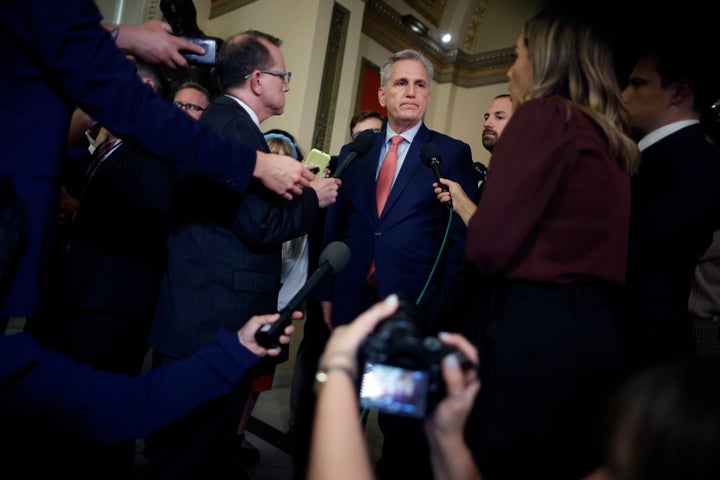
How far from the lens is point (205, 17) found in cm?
619

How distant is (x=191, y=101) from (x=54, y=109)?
158 centimetres

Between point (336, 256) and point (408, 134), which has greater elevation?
point (408, 134)

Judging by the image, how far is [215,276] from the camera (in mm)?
1589

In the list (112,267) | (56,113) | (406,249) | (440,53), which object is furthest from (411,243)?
(440,53)

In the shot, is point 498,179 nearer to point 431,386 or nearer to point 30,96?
point 431,386

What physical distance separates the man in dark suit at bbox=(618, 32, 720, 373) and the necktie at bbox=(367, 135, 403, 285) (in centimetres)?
105

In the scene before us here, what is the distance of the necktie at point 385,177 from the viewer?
86.2 inches

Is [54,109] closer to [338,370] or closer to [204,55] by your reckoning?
[204,55]

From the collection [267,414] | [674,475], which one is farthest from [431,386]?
[267,414]

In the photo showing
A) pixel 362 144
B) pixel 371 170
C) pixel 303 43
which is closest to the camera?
pixel 362 144

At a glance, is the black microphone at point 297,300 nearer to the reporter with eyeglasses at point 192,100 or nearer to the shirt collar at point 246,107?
the shirt collar at point 246,107

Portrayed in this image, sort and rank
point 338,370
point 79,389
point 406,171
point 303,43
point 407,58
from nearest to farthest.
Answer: point 338,370 → point 79,389 → point 406,171 → point 407,58 → point 303,43

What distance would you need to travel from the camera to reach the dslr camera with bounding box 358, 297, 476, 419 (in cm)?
62

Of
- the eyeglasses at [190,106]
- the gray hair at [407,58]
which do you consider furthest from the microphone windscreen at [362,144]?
the eyeglasses at [190,106]
